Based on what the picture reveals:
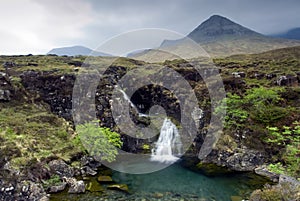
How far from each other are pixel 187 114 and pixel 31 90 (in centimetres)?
3235

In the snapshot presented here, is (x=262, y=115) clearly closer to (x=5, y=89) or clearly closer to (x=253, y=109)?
(x=253, y=109)

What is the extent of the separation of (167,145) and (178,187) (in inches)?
652

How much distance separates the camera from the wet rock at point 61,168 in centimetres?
3256

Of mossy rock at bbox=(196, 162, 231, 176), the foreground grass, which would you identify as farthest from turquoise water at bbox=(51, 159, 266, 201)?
the foreground grass

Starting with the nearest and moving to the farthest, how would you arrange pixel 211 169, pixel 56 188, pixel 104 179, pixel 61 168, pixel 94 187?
1. pixel 56 188
2. pixel 94 187
3. pixel 104 179
4. pixel 61 168
5. pixel 211 169

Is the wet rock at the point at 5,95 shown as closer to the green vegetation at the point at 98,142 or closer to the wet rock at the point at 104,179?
the green vegetation at the point at 98,142

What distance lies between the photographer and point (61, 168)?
1307 inches

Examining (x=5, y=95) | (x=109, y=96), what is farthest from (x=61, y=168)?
(x=5, y=95)

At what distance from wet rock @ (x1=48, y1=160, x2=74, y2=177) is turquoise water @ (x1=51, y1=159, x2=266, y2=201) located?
4.73 metres

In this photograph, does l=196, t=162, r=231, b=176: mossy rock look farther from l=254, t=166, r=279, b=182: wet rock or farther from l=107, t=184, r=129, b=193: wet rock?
l=107, t=184, r=129, b=193: wet rock

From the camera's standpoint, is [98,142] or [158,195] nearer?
[158,195]

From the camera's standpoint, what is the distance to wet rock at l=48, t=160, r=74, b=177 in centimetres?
3256

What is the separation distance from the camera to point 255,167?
3569cm

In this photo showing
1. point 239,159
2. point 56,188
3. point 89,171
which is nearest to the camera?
point 56,188
